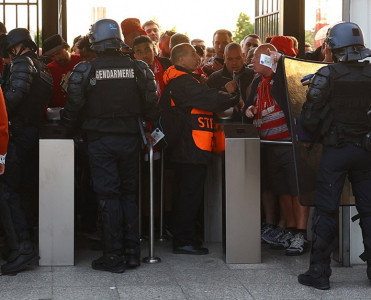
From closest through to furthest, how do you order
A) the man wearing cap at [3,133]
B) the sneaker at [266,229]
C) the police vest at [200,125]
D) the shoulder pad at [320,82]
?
the shoulder pad at [320,82]
the man wearing cap at [3,133]
the police vest at [200,125]
the sneaker at [266,229]

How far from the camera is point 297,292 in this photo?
6051 mm

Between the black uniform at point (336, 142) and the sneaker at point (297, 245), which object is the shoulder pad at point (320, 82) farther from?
the sneaker at point (297, 245)

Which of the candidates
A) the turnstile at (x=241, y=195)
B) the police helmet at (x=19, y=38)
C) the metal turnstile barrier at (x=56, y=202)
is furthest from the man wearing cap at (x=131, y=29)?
the metal turnstile barrier at (x=56, y=202)

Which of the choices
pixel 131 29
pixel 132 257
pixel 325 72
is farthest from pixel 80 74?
pixel 131 29

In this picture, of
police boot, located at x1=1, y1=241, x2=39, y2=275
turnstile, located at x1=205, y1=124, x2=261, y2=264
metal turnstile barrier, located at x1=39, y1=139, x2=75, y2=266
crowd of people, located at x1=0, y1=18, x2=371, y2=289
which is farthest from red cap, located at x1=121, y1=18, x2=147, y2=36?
police boot, located at x1=1, y1=241, x2=39, y2=275

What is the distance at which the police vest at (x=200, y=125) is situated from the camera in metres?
7.28

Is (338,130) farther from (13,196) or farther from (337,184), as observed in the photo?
(13,196)

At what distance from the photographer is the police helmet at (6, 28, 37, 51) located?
22.7 feet

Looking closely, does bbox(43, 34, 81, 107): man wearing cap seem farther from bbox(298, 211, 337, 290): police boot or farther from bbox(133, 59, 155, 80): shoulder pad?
bbox(298, 211, 337, 290): police boot

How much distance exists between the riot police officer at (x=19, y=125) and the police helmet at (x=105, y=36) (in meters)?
0.60

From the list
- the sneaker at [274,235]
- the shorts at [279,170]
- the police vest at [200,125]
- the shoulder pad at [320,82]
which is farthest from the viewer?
the sneaker at [274,235]

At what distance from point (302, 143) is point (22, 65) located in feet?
7.74

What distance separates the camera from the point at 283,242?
7652mm

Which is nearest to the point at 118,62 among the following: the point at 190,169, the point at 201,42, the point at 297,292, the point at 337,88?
the point at 190,169
